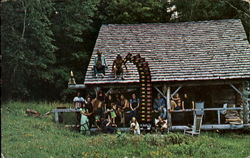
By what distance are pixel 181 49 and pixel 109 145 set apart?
9413 mm

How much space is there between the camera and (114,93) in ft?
72.1

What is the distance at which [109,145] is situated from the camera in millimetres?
15383

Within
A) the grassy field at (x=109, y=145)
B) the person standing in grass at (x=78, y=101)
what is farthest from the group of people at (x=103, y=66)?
the grassy field at (x=109, y=145)

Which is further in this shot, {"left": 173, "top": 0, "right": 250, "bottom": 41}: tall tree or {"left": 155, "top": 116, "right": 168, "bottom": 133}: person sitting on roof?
{"left": 173, "top": 0, "right": 250, "bottom": 41}: tall tree

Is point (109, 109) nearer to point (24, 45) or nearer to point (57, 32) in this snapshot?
point (24, 45)

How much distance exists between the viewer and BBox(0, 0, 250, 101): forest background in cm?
2506

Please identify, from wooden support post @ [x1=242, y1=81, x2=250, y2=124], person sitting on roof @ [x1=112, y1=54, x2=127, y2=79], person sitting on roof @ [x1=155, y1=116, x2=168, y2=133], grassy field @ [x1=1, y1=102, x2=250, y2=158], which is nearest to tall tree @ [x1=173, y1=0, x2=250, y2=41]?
wooden support post @ [x1=242, y1=81, x2=250, y2=124]

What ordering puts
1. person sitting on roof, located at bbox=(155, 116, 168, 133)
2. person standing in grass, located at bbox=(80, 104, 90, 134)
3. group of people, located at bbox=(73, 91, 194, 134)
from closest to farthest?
1. person sitting on roof, located at bbox=(155, 116, 168, 133)
2. person standing in grass, located at bbox=(80, 104, 90, 134)
3. group of people, located at bbox=(73, 91, 194, 134)

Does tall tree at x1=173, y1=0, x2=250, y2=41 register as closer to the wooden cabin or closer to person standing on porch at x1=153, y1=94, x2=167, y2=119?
the wooden cabin

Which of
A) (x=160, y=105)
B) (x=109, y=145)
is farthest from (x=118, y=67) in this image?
(x=109, y=145)

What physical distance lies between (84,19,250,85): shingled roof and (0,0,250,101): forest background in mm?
2385

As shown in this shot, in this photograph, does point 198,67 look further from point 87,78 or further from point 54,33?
point 54,33

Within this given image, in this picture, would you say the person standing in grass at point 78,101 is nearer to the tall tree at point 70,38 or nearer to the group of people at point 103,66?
the group of people at point 103,66

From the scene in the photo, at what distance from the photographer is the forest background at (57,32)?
82.2 ft
